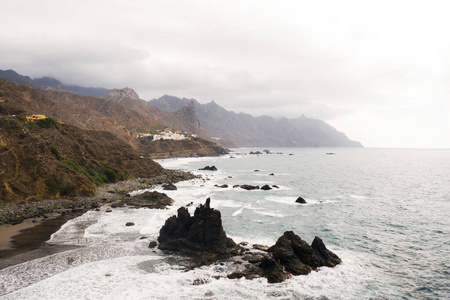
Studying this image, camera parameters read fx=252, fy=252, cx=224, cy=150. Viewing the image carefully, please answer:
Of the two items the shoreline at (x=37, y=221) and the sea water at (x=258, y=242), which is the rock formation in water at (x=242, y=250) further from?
the shoreline at (x=37, y=221)

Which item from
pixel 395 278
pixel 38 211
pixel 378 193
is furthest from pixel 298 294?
pixel 378 193

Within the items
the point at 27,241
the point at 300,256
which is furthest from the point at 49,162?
the point at 300,256

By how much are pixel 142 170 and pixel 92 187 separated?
29785mm

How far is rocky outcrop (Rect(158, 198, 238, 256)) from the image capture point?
29.2 metres

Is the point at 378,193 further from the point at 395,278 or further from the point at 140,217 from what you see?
the point at 140,217

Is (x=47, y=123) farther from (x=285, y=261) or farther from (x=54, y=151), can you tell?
(x=285, y=261)

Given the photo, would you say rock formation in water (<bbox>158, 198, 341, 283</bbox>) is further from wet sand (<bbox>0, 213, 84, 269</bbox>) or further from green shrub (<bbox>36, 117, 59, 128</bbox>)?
green shrub (<bbox>36, 117, 59, 128</bbox>)

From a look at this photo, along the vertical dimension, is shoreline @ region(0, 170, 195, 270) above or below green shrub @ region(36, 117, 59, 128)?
below

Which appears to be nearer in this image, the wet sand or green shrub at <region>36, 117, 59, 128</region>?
the wet sand

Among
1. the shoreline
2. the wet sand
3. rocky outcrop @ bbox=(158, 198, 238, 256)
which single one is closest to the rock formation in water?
rocky outcrop @ bbox=(158, 198, 238, 256)

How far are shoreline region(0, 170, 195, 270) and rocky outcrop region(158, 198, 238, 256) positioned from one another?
38.1 ft

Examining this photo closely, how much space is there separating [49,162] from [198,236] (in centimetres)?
4382

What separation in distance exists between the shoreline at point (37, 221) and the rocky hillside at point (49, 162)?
3350mm

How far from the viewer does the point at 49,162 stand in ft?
181
